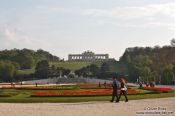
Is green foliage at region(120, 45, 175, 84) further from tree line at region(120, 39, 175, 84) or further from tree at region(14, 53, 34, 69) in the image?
tree at region(14, 53, 34, 69)

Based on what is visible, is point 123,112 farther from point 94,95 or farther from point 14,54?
point 14,54

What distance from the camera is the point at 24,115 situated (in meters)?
14.1

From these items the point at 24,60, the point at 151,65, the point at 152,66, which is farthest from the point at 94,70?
the point at 24,60

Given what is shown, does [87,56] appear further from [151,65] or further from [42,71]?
[151,65]

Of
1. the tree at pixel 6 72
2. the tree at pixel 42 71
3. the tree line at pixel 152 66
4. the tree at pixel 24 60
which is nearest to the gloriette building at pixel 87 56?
the tree at pixel 24 60

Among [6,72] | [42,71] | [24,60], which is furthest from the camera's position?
[24,60]

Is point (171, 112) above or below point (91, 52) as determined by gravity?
below

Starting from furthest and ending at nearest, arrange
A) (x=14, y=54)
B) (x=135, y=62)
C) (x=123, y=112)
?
1. (x=14, y=54)
2. (x=135, y=62)
3. (x=123, y=112)

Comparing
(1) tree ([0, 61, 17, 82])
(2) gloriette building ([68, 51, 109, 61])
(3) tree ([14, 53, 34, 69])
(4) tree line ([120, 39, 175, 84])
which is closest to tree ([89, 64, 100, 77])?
(4) tree line ([120, 39, 175, 84])

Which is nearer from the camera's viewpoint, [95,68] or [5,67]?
[5,67]

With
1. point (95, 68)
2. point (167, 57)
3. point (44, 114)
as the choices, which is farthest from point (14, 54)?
point (44, 114)

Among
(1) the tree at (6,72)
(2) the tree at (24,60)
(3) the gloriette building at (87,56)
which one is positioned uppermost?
(3) the gloriette building at (87,56)

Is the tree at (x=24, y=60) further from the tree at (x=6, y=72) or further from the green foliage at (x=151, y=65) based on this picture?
the green foliage at (x=151, y=65)

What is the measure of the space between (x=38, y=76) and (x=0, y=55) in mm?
39699
